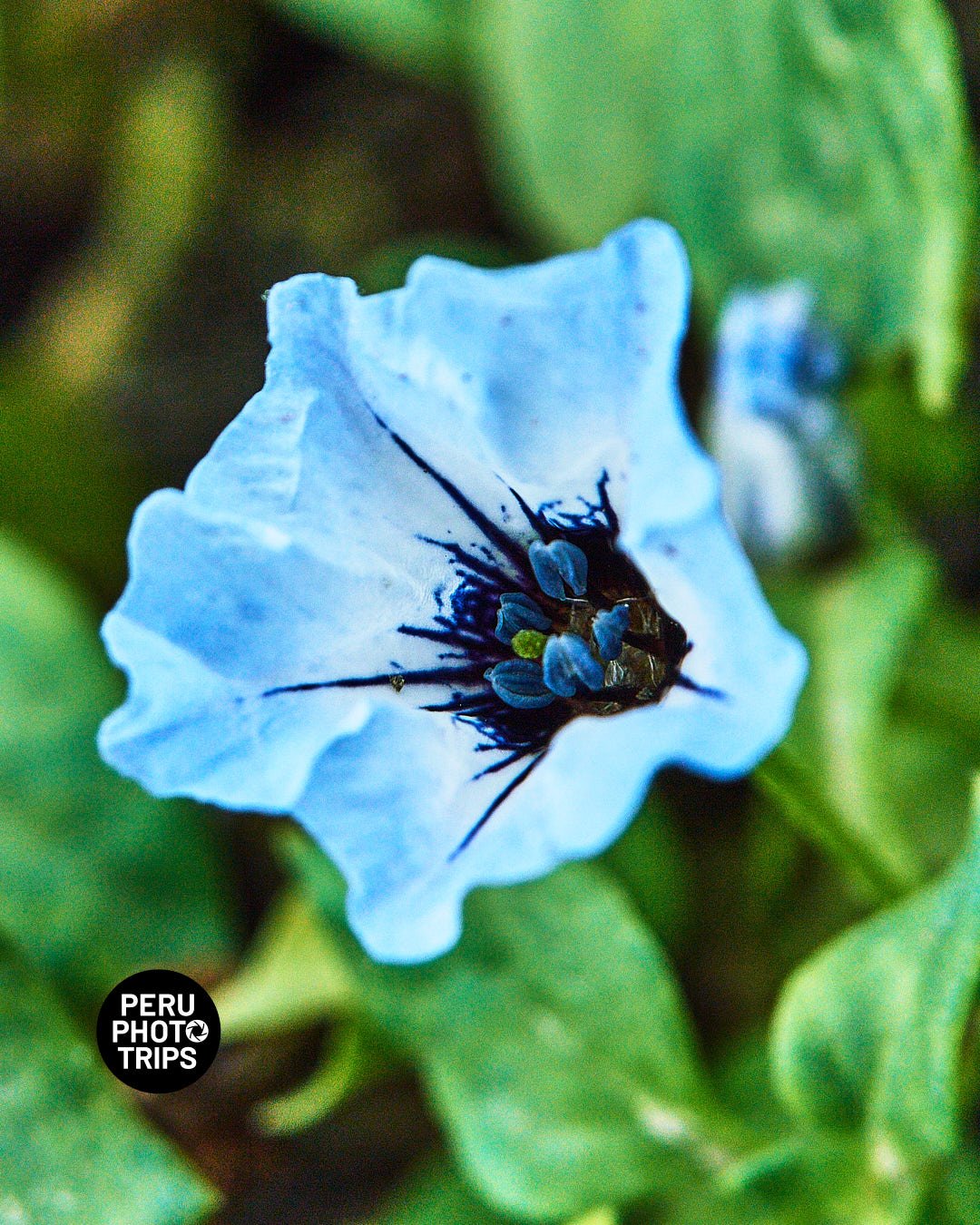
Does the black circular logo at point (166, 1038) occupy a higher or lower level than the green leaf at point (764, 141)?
lower

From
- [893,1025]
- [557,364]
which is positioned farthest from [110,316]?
[893,1025]

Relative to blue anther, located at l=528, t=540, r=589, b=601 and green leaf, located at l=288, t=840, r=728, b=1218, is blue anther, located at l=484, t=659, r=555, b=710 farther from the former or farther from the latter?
green leaf, located at l=288, t=840, r=728, b=1218

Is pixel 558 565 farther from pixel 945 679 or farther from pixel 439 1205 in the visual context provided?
pixel 439 1205

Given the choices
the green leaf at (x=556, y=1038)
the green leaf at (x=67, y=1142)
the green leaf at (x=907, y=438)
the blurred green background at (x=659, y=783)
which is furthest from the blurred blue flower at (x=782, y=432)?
the green leaf at (x=67, y=1142)

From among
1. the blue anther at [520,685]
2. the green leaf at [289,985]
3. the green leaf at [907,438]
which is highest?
the blue anther at [520,685]

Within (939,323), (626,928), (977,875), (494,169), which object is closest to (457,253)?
(494,169)

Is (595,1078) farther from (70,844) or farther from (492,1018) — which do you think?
(70,844)

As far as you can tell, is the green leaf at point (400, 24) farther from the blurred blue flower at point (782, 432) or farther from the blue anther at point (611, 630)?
the blue anther at point (611, 630)

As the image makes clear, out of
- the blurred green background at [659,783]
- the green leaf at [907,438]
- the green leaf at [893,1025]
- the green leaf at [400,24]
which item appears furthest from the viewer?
the green leaf at [400,24]
